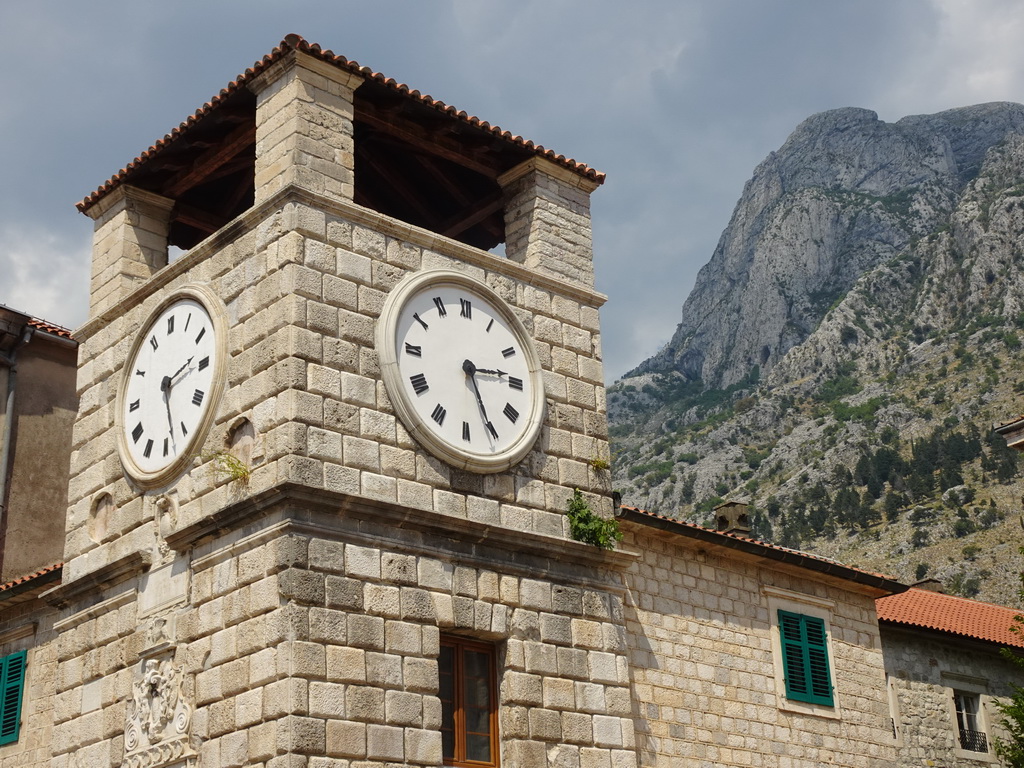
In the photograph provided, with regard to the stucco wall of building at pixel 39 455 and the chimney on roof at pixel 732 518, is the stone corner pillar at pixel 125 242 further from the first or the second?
the chimney on roof at pixel 732 518

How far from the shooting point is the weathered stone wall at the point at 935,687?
1920 centimetres

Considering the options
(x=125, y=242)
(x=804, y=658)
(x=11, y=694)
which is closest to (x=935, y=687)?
(x=804, y=658)

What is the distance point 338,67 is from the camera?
1238 cm

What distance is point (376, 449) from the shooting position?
11.2 meters

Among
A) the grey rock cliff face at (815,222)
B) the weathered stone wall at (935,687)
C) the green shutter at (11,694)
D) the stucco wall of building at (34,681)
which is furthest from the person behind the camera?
the grey rock cliff face at (815,222)

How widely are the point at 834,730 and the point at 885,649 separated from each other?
3.16 metres

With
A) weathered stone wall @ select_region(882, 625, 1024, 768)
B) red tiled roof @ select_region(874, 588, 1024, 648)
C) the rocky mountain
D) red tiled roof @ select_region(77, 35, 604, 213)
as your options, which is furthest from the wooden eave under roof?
the rocky mountain

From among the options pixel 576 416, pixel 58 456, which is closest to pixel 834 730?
pixel 576 416

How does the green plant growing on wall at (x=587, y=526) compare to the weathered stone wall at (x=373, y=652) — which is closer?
the weathered stone wall at (x=373, y=652)

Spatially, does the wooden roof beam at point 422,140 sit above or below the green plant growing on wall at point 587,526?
above

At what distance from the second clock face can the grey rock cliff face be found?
80.2 meters

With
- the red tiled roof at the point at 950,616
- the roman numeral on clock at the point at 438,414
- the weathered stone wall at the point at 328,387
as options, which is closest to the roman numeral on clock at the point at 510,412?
the weathered stone wall at the point at 328,387

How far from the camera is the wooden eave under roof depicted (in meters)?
13.0

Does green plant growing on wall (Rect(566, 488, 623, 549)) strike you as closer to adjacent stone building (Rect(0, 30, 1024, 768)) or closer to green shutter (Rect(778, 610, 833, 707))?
adjacent stone building (Rect(0, 30, 1024, 768))
